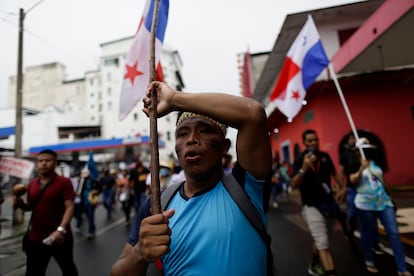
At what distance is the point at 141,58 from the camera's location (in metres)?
2.27

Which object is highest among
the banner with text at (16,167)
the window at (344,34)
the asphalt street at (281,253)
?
the window at (344,34)

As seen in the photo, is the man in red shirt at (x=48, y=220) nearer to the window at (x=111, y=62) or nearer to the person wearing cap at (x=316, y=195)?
the person wearing cap at (x=316, y=195)

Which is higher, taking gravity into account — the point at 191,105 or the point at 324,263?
the point at 191,105

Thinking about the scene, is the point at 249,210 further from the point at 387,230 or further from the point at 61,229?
the point at 387,230

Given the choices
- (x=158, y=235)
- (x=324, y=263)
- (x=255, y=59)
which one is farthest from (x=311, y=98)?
(x=255, y=59)

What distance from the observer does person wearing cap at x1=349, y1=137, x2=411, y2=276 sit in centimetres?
359

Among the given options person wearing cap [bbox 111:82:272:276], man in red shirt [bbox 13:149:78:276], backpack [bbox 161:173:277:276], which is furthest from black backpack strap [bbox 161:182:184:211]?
man in red shirt [bbox 13:149:78:276]

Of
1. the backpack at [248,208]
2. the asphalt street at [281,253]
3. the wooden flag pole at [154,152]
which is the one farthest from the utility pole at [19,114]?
the backpack at [248,208]

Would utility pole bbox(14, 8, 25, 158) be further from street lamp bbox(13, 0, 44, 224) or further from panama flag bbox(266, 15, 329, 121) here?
panama flag bbox(266, 15, 329, 121)

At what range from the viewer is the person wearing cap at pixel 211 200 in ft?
3.90

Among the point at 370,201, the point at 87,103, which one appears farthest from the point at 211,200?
the point at 87,103

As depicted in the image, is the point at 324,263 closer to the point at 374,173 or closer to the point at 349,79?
the point at 374,173

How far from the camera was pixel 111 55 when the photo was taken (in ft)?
159

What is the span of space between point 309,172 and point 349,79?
8025mm
